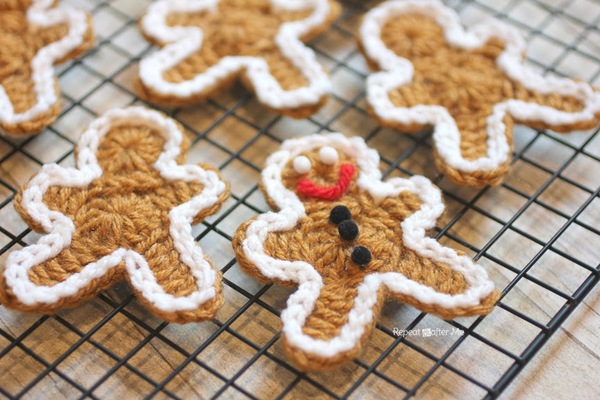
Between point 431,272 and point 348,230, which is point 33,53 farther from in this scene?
point 431,272

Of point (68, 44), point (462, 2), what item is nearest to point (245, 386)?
point (68, 44)

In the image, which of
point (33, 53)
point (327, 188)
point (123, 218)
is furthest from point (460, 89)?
point (33, 53)

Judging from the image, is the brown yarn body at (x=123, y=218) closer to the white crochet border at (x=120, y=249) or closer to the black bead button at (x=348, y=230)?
the white crochet border at (x=120, y=249)

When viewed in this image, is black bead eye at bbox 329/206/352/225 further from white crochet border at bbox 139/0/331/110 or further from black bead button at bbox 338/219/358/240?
A: white crochet border at bbox 139/0/331/110

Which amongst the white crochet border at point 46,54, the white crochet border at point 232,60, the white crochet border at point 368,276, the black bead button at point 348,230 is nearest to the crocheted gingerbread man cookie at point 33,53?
the white crochet border at point 46,54

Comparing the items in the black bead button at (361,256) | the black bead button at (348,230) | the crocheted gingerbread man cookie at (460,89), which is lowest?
the black bead button at (361,256)

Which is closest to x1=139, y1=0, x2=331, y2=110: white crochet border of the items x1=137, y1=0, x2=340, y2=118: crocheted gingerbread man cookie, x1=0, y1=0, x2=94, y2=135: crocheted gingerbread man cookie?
x1=137, y1=0, x2=340, y2=118: crocheted gingerbread man cookie
